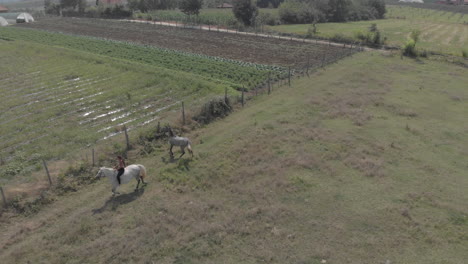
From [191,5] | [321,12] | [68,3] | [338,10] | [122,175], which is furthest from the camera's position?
[68,3]

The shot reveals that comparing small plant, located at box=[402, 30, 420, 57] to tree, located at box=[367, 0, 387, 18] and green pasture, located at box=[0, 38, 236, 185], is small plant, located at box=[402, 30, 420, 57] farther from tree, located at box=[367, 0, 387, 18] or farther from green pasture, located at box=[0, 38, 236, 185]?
tree, located at box=[367, 0, 387, 18]

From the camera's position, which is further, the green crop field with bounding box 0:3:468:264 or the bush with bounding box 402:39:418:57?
the bush with bounding box 402:39:418:57

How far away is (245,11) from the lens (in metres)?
73.2

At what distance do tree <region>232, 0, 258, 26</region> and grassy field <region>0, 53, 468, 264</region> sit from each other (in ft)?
172

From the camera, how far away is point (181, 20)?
81438 mm

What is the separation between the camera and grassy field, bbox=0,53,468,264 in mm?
13359

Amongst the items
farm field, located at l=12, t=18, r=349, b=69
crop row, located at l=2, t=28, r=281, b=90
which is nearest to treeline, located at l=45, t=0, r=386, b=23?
farm field, located at l=12, t=18, r=349, b=69

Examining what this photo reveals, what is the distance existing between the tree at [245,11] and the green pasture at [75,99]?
37.5 m

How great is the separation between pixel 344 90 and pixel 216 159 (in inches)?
694

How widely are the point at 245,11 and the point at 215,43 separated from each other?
21476mm

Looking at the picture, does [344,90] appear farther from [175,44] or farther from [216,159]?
[175,44]

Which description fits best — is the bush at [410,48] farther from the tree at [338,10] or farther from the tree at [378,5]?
the tree at [378,5]

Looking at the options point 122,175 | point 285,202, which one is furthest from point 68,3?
point 285,202

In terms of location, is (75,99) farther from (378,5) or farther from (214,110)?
(378,5)
